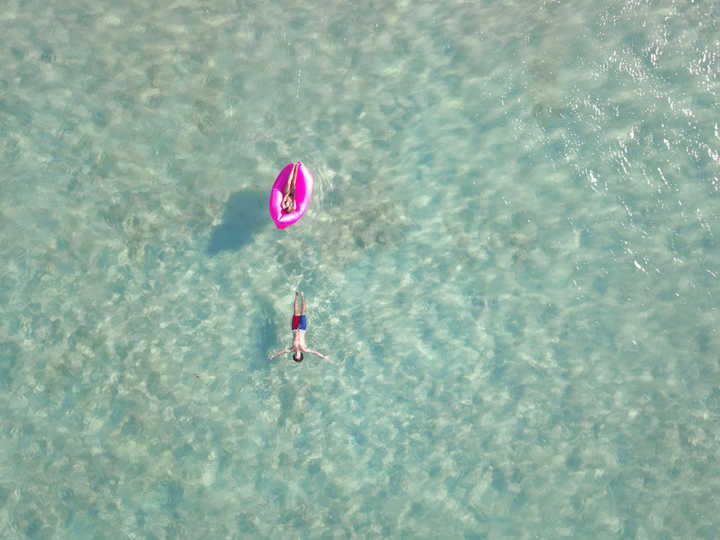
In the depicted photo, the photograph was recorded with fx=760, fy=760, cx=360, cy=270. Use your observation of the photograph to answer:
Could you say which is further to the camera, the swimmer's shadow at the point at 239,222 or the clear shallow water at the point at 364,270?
the swimmer's shadow at the point at 239,222

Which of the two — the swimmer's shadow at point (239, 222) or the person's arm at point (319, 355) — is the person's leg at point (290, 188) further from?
the person's arm at point (319, 355)

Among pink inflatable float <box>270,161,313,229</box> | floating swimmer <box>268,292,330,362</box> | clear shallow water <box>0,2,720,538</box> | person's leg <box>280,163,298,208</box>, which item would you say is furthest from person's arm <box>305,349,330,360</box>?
person's leg <box>280,163,298,208</box>

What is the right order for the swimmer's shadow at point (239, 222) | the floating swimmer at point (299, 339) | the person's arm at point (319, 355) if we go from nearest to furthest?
the floating swimmer at point (299, 339)
the person's arm at point (319, 355)
the swimmer's shadow at point (239, 222)

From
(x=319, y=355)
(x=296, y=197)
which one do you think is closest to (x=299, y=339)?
(x=319, y=355)

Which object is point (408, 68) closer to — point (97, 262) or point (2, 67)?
point (97, 262)

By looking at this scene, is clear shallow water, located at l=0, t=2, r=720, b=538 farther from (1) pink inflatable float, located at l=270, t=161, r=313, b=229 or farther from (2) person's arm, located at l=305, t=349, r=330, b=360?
(1) pink inflatable float, located at l=270, t=161, r=313, b=229

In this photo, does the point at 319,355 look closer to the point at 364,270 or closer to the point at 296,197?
the point at 364,270

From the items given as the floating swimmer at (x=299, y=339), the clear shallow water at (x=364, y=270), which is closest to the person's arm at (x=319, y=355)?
the floating swimmer at (x=299, y=339)
